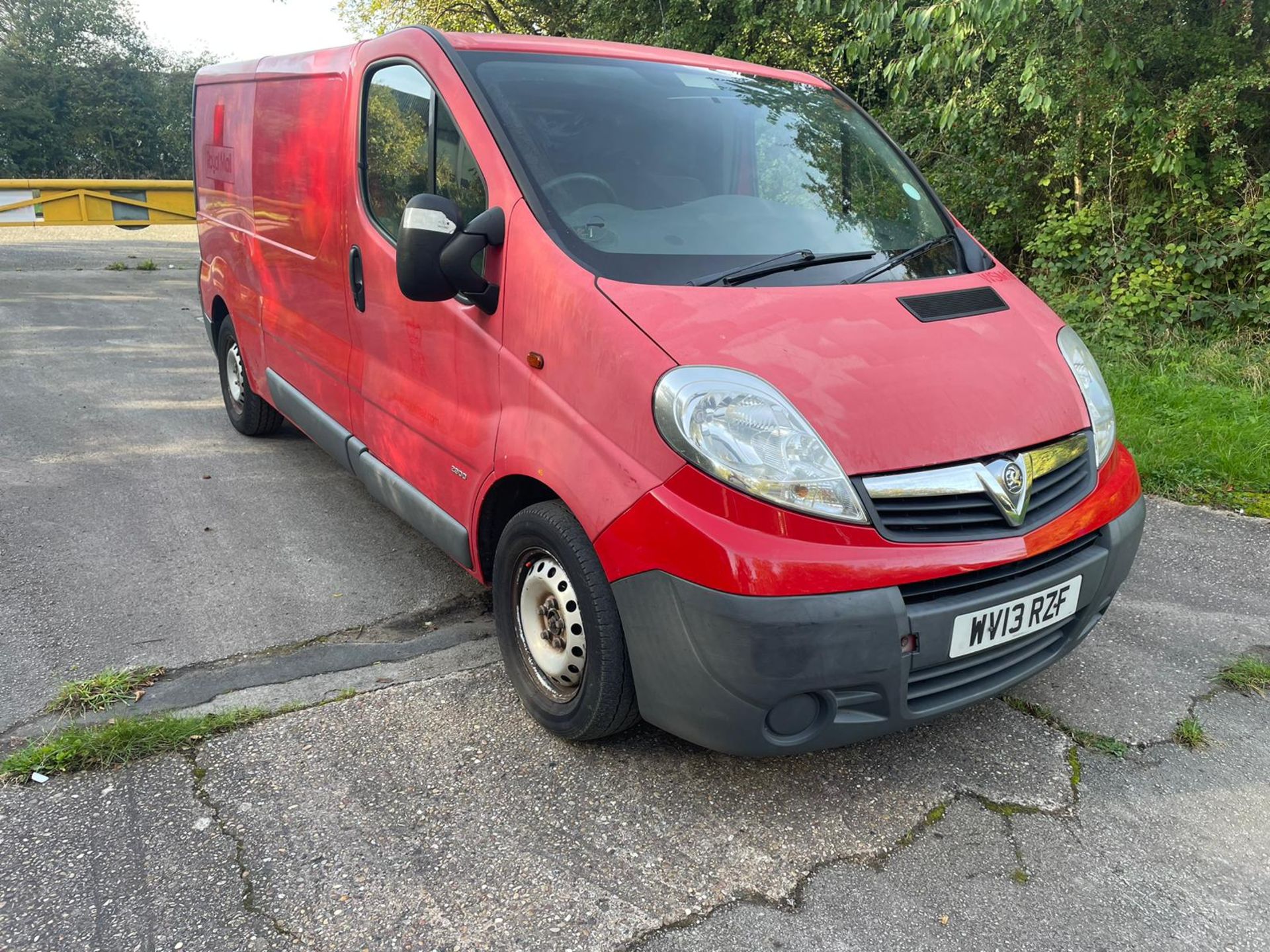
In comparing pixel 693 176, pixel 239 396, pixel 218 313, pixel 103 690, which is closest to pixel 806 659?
pixel 693 176

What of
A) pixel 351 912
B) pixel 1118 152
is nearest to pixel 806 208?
pixel 351 912

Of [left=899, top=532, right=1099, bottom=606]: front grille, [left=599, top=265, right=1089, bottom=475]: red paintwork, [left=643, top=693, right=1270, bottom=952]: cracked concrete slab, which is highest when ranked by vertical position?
[left=599, top=265, right=1089, bottom=475]: red paintwork

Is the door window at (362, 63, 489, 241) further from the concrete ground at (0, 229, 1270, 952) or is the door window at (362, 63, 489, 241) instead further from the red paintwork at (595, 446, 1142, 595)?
the concrete ground at (0, 229, 1270, 952)

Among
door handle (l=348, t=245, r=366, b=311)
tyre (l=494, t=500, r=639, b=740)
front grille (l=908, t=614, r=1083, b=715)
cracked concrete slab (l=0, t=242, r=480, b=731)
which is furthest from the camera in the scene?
door handle (l=348, t=245, r=366, b=311)

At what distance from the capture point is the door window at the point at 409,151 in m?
2.89

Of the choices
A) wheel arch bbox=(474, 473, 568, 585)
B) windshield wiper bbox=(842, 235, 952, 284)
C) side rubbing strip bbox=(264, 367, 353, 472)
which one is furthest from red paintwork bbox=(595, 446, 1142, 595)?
side rubbing strip bbox=(264, 367, 353, 472)

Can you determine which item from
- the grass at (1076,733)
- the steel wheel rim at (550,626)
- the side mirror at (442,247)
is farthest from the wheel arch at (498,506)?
the grass at (1076,733)

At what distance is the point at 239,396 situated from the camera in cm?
539

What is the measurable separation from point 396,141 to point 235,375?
8.77ft

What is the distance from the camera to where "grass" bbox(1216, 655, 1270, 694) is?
10.0 ft

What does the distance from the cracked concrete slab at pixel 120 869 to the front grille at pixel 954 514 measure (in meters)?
1.60

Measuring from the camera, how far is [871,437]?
2.19 meters

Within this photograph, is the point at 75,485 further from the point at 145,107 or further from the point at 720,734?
the point at 145,107

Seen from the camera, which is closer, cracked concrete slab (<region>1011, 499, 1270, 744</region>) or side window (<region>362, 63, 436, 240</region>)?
cracked concrete slab (<region>1011, 499, 1270, 744</region>)
